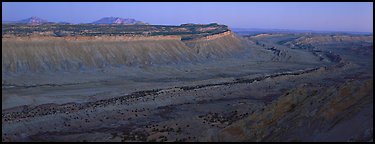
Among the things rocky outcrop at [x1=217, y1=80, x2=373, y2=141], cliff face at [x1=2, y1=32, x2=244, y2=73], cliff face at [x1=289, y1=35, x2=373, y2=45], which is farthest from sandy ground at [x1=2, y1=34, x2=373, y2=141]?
cliff face at [x1=289, y1=35, x2=373, y2=45]

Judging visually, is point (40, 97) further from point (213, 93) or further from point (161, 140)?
point (161, 140)

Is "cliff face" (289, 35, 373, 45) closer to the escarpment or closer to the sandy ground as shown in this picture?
the escarpment

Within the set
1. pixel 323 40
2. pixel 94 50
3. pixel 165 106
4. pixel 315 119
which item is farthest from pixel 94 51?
pixel 323 40

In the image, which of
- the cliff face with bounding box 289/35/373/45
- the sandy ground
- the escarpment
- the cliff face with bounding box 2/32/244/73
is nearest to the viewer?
the sandy ground

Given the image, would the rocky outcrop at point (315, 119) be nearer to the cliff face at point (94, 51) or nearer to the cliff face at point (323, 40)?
the cliff face at point (94, 51)

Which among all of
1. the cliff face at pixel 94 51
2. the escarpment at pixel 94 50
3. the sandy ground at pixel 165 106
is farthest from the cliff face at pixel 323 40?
the sandy ground at pixel 165 106

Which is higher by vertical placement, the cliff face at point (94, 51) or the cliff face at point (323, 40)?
the cliff face at point (323, 40)

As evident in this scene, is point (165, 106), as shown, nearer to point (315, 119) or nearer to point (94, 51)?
point (315, 119)

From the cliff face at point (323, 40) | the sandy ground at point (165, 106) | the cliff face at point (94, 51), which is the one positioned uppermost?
the cliff face at point (323, 40)
